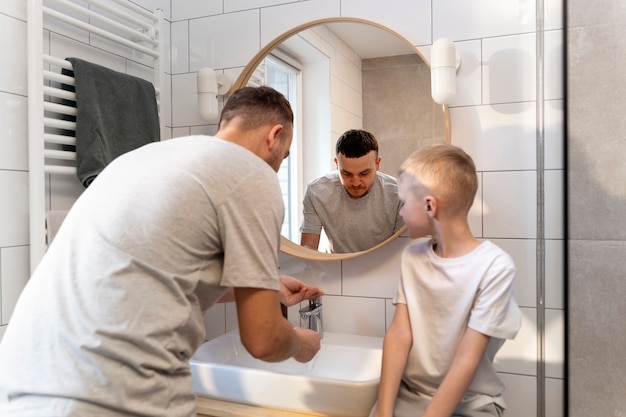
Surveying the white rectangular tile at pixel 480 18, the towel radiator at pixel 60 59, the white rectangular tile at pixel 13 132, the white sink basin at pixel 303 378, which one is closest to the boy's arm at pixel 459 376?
the white sink basin at pixel 303 378

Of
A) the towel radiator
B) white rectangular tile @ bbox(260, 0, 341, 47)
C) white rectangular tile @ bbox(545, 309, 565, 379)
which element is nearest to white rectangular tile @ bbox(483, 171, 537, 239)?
white rectangular tile @ bbox(545, 309, 565, 379)

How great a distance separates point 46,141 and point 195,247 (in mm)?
741

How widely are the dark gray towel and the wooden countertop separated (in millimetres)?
660

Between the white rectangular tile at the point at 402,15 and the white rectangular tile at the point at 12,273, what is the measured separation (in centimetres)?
110

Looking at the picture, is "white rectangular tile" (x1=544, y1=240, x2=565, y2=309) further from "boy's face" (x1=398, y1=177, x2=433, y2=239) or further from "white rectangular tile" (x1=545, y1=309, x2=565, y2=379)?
"boy's face" (x1=398, y1=177, x2=433, y2=239)

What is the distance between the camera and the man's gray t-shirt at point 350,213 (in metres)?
1.47

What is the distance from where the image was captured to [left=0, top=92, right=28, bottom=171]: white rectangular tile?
4.05ft

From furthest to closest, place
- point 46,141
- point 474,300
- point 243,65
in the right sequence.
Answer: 1. point 243,65
2. point 46,141
3. point 474,300

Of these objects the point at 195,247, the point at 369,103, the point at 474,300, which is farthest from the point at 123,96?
the point at 474,300

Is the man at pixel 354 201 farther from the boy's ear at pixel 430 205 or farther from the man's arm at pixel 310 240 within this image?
the boy's ear at pixel 430 205

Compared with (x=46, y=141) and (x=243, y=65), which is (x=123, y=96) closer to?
(x=46, y=141)

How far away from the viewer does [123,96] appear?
150 cm

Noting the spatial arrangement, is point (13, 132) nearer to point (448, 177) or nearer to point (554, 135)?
point (448, 177)

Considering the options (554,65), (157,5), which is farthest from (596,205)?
(157,5)
